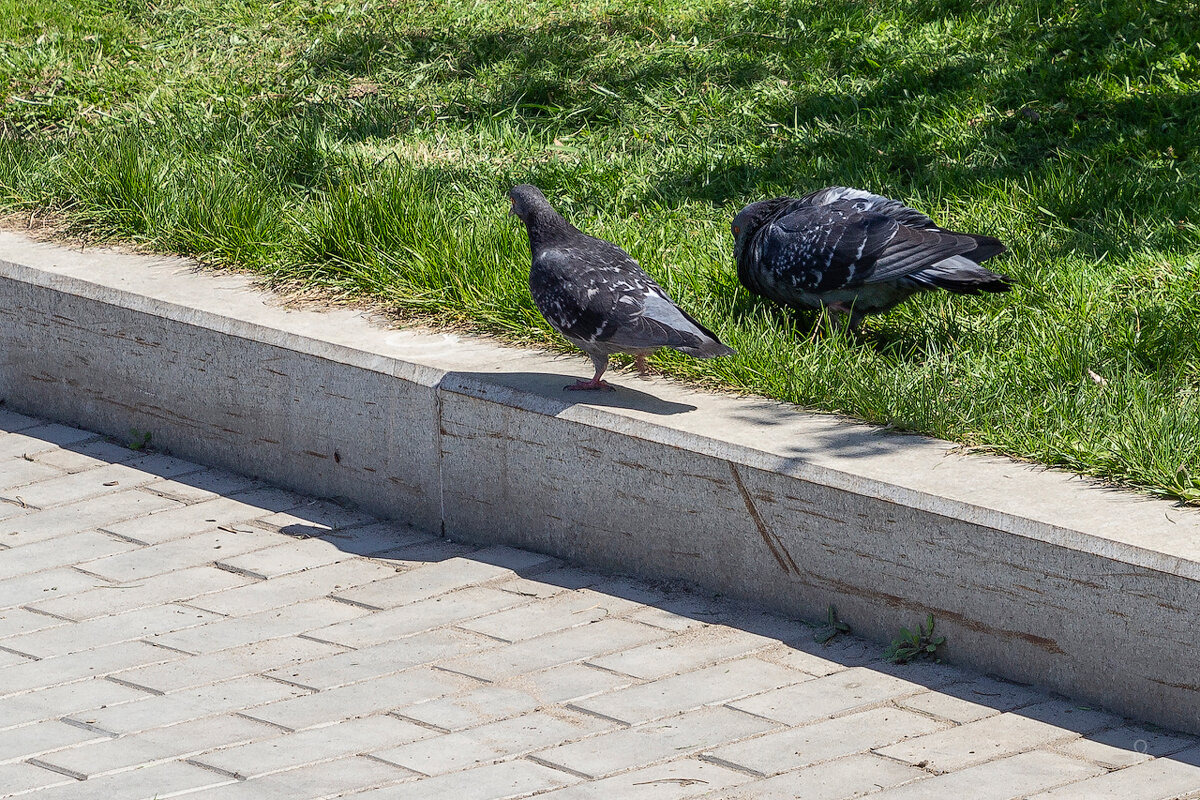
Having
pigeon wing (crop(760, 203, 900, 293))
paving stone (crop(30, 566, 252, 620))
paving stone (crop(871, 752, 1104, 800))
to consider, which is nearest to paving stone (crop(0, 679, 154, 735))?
paving stone (crop(30, 566, 252, 620))

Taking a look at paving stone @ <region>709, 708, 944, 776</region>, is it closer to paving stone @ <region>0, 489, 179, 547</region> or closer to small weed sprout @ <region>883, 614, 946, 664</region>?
small weed sprout @ <region>883, 614, 946, 664</region>

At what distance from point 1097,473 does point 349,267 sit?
3182 mm

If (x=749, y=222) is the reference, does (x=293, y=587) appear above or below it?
below

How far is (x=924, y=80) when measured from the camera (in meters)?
8.07

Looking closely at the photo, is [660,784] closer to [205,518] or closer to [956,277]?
[205,518]

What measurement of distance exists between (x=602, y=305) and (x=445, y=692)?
55.6 inches

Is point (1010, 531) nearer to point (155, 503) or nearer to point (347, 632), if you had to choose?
point (347, 632)

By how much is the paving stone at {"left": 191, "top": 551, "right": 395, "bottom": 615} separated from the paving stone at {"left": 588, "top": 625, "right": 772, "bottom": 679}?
1.01 m

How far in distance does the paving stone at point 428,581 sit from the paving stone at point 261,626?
3.6 inches

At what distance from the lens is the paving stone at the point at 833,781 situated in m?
3.41

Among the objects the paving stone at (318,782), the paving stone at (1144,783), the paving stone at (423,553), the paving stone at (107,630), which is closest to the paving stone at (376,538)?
the paving stone at (423,553)

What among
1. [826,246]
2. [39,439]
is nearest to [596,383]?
[826,246]

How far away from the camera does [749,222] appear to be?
572cm

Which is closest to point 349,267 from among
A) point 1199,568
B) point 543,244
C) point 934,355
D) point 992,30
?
point 543,244
